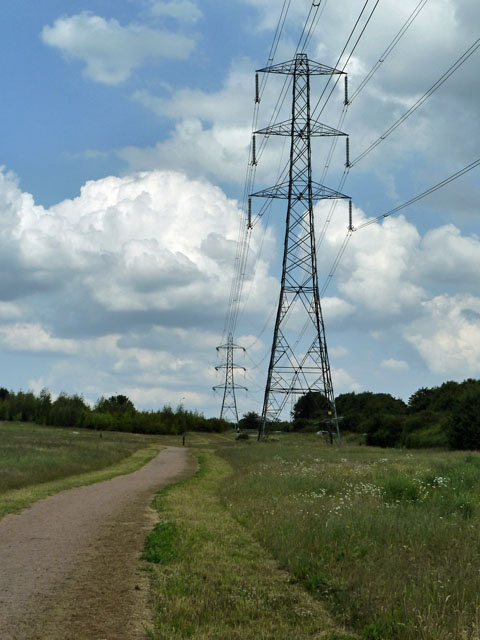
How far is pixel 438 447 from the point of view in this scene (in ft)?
213

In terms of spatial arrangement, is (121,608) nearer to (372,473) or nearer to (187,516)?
(187,516)

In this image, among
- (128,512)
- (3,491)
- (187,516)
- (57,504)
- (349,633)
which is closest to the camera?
(349,633)

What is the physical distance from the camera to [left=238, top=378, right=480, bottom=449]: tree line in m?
59.6

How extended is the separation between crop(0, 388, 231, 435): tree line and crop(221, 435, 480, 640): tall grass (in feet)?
378

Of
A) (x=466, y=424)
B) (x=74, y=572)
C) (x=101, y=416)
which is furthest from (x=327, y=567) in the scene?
(x=101, y=416)

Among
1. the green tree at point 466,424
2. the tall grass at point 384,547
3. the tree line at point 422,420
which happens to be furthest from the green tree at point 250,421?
the tall grass at point 384,547

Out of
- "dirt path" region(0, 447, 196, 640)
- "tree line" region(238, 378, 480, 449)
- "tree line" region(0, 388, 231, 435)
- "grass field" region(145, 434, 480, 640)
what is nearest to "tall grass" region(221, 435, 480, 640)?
"grass field" region(145, 434, 480, 640)

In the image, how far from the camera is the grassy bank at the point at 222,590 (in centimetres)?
787

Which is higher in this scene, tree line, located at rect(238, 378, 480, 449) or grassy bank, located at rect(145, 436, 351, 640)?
tree line, located at rect(238, 378, 480, 449)

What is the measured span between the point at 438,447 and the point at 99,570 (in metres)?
58.4

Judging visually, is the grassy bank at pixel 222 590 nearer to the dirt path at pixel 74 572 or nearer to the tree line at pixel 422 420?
the dirt path at pixel 74 572

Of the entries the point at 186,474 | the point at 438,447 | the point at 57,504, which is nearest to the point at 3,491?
the point at 57,504

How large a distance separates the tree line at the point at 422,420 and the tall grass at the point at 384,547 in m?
29.9

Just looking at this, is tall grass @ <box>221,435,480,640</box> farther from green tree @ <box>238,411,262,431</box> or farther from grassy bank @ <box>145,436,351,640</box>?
green tree @ <box>238,411,262,431</box>
